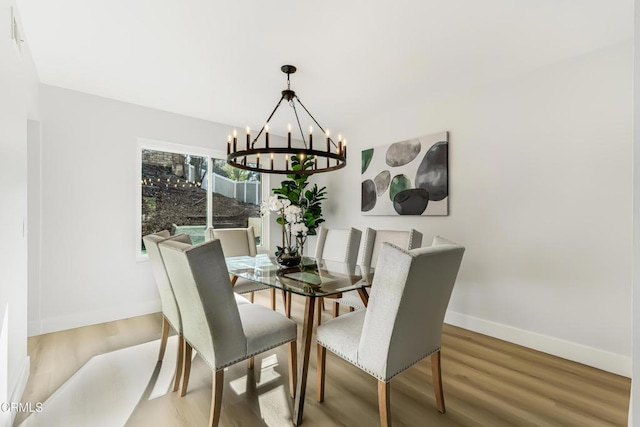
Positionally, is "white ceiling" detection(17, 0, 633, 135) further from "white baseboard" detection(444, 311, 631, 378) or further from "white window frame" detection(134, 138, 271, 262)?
"white baseboard" detection(444, 311, 631, 378)

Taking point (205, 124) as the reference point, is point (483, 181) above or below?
below

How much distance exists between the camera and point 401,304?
133 cm

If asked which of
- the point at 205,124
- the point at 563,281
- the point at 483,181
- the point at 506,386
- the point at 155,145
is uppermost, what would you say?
the point at 205,124

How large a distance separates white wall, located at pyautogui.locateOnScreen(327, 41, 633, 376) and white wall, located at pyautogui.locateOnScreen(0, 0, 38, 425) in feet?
11.1

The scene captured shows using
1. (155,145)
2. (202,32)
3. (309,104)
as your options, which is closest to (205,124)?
(155,145)

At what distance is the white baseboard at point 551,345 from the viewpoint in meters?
2.21

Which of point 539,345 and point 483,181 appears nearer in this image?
point 539,345

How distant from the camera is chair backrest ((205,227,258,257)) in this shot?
3281 millimetres

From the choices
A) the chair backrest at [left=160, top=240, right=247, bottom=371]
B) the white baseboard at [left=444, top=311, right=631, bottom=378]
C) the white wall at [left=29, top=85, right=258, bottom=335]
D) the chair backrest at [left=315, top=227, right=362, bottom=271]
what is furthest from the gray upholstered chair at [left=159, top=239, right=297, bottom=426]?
the white baseboard at [left=444, top=311, right=631, bottom=378]

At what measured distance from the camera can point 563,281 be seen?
8.09 ft

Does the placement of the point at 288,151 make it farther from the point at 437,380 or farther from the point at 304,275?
the point at 437,380

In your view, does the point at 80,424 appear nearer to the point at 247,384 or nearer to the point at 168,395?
the point at 168,395

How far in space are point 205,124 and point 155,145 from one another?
71 cm

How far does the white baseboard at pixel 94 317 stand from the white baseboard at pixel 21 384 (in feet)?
2.91
